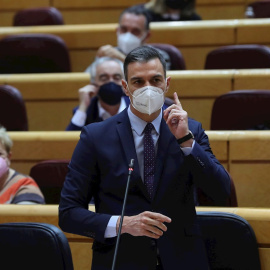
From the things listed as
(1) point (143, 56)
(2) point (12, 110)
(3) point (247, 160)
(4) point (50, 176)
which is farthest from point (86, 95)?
(1) point (143, 56)

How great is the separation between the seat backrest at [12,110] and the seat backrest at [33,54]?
239mm

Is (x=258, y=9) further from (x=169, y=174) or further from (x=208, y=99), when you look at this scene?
(x=169, y=174)

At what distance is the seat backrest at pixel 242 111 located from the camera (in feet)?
4.47

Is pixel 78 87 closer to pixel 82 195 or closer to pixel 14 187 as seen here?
pixel 14 187

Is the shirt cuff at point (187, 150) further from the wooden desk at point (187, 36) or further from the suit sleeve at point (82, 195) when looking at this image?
the wooden desk at point (187, 36)

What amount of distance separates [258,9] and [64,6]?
0.58 m

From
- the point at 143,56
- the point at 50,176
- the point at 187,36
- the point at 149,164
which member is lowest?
the point at 50,176

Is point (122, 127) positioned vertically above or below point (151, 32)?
above

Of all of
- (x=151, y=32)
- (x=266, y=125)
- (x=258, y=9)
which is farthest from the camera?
(x=258, y=9)

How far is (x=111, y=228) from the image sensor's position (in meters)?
0.72

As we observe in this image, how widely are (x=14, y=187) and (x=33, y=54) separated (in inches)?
24.3

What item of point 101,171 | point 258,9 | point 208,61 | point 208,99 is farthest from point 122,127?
point 258,9

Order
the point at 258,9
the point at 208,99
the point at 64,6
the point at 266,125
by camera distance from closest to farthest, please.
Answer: the point at 266,125
the point at 208,99
the point at 258,9
the point at 64,6

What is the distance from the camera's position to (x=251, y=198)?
1265mm
